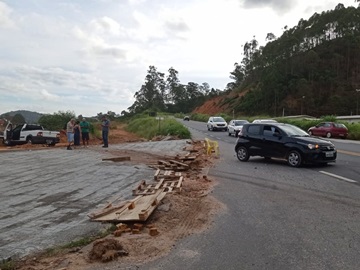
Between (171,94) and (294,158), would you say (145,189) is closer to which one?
(294,158)

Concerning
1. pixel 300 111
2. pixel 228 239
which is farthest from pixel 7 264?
pixel 300 111

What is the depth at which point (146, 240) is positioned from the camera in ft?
19.6

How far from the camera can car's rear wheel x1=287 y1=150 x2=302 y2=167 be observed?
1398cm

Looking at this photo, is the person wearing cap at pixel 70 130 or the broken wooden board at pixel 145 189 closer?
the broken wooden board at pixel 145 189

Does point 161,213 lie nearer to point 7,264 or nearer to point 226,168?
point 7,264

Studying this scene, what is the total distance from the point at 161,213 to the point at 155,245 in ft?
5.79

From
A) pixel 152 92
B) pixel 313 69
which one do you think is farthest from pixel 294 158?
pixel 152 92

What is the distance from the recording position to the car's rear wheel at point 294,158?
1398cm

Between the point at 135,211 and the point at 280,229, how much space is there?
254 centimetres

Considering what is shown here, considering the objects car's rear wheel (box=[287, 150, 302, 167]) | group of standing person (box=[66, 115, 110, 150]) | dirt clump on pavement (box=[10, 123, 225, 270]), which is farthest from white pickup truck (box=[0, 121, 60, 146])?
dirt clump on pavement (box=[10, 123, 225, 270])

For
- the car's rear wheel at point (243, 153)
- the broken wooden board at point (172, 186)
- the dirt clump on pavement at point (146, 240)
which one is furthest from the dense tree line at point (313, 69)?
the dirt clump on pavement at point (146, 240)

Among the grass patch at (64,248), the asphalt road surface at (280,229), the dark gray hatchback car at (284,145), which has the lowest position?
the grass patch at (64,248)

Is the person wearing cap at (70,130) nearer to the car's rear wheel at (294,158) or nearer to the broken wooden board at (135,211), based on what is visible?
the car's rear wheel at (294,158)

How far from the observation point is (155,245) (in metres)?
5.70
